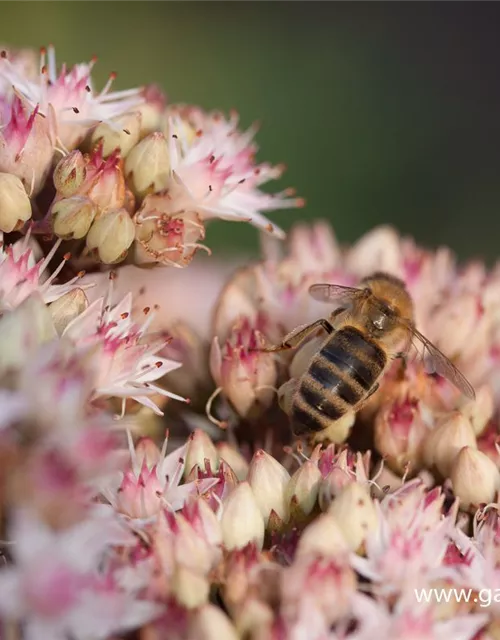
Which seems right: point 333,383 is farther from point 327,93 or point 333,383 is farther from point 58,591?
point 327,93

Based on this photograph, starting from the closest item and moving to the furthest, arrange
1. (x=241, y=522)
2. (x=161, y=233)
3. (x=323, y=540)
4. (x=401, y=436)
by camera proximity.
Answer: (x=323, y=540) → (x=241, y=522) → (x=161, y=233) → (x=401, y=436)

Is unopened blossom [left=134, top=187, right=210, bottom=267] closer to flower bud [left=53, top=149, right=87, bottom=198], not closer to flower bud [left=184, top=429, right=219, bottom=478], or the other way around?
flower bud [left=53, top=149, right=87, bottom=198]

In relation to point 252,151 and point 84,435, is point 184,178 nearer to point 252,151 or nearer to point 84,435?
point 252,151

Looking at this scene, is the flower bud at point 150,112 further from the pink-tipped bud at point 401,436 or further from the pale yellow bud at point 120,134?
the pink-tipped bud at point 401,436

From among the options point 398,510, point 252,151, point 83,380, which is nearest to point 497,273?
point 252,151

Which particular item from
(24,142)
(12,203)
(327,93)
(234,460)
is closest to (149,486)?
(234,460)

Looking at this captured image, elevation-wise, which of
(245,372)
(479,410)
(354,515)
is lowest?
(245,372)

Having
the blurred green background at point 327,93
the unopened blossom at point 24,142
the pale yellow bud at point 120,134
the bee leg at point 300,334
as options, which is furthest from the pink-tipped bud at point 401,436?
the blurred green background at point 327,93
